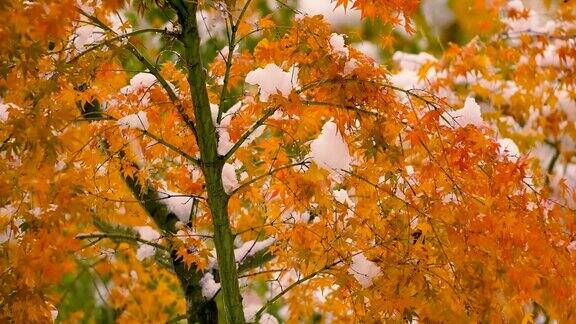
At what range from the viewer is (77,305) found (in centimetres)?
860

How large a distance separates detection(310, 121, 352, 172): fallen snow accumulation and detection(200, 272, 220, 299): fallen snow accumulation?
1.51 metres

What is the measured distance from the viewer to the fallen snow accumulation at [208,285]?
414cm

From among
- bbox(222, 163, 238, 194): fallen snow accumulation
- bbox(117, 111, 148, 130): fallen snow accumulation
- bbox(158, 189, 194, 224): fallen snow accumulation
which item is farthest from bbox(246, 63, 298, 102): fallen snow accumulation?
bbox(158, 189, 194, 224): fallen snow accumulation

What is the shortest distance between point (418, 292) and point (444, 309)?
13 centimetres

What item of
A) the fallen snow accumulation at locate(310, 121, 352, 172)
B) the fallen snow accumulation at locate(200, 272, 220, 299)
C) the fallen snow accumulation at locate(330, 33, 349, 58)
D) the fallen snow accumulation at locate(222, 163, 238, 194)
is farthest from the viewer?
the fallen snow accumulation at locate(200, 272, 220, 299)

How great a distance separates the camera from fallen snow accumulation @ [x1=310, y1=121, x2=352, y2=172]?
2.95 m

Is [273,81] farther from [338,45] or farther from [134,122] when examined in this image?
[134,122]

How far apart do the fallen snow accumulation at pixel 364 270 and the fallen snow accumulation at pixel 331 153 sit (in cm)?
44

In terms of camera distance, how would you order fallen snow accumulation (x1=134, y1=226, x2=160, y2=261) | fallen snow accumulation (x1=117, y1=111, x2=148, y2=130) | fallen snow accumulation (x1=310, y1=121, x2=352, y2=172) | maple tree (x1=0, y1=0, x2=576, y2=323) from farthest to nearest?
fallen snow accumulation (x1=134, y1=226, x2=160, y2=261), fallen snow accumulation (x1=117, y1=111, x2=148, y2=130), fallen snow accumulation (x1=310, y1=121, x2=352, y2=172), maple tree (x1=0, y1=0, x2=576, y2=323)

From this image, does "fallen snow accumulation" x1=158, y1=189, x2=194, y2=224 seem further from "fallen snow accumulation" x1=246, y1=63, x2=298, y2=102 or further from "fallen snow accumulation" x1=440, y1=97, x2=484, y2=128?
"fallen snow accumulation" x1=440, y1=97, x2=484, y2=128

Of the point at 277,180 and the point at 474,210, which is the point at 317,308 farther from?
the point at 474,210

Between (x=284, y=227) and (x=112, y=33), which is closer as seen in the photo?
(x=112, y=33)

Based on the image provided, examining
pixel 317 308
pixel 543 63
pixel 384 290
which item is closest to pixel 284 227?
pixel 384 290

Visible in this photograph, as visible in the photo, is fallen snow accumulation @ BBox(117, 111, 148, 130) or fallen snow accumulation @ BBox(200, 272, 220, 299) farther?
fallen snow accumulation @ BBox(200, 272, 220, 299)
